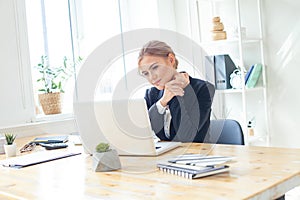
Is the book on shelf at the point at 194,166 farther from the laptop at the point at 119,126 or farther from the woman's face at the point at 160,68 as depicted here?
the woman's face at the point at 160,68

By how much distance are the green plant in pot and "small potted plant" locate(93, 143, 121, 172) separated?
5.45 ft

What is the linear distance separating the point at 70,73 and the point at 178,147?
1.75 m

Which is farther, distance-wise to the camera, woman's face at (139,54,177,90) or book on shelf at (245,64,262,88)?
book on shelf at (245,64,262,88)

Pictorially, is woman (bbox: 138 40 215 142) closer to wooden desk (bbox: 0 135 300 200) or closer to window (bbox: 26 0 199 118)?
wooden desk (bbox: 0 135 300 200)

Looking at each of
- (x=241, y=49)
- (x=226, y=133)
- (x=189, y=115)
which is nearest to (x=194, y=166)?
(x=226, y=133)

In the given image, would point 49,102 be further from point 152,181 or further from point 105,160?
point 152,181

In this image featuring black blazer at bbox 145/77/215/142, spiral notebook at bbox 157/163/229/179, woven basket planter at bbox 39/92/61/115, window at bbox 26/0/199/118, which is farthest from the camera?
window at bbox 26/0/199/118

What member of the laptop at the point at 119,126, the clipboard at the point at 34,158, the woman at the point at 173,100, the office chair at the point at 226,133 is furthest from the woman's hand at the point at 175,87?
the clipboard at the point at 34,158

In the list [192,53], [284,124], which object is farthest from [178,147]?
[192,53]

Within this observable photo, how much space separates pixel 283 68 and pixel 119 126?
1.98 metres

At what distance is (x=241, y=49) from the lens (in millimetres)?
3029

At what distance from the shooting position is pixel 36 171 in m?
1.45

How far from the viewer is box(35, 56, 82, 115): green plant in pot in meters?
2.95

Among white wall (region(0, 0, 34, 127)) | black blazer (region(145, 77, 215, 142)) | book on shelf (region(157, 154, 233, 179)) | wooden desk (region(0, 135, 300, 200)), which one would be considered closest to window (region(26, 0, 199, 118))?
white wall (region(0, 0, 34, 127))
